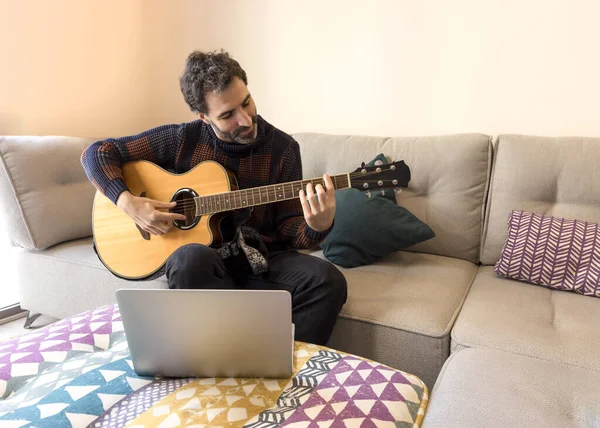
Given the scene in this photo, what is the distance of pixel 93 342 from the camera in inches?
44.6

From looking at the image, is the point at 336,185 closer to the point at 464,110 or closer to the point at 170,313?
the point at 170,313

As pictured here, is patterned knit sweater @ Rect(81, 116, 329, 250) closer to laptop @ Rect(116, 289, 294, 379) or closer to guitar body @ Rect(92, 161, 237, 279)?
guitar body @ Rect(92, 161, 237, 279)

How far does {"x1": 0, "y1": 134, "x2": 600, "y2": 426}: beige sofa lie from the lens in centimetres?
107

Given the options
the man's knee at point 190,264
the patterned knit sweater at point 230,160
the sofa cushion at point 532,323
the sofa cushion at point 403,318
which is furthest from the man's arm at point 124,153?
the sofa cushion at point 532,323

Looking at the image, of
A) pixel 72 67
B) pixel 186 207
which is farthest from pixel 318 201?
pixel 72 67

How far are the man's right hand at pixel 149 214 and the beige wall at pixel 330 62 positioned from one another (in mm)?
1023

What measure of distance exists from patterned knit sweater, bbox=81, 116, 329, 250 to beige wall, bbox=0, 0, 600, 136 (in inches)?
30.1

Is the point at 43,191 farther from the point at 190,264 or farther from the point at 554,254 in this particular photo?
the point at 554,254

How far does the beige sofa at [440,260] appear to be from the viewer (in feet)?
3.50

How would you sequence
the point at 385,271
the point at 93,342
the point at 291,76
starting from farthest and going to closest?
the point at 291,76, the point at 385,271, the point at 93,342

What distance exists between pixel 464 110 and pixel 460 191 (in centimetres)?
41

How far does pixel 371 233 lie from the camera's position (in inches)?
61.9

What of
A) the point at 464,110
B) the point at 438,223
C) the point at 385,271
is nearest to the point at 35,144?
the point at 385,271

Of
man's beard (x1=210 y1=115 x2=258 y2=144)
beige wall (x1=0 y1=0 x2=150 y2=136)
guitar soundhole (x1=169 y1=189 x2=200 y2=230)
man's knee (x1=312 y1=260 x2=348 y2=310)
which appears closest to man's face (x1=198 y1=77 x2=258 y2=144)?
man's beard (x1=210 y1=115 x2=258 y2=144)
